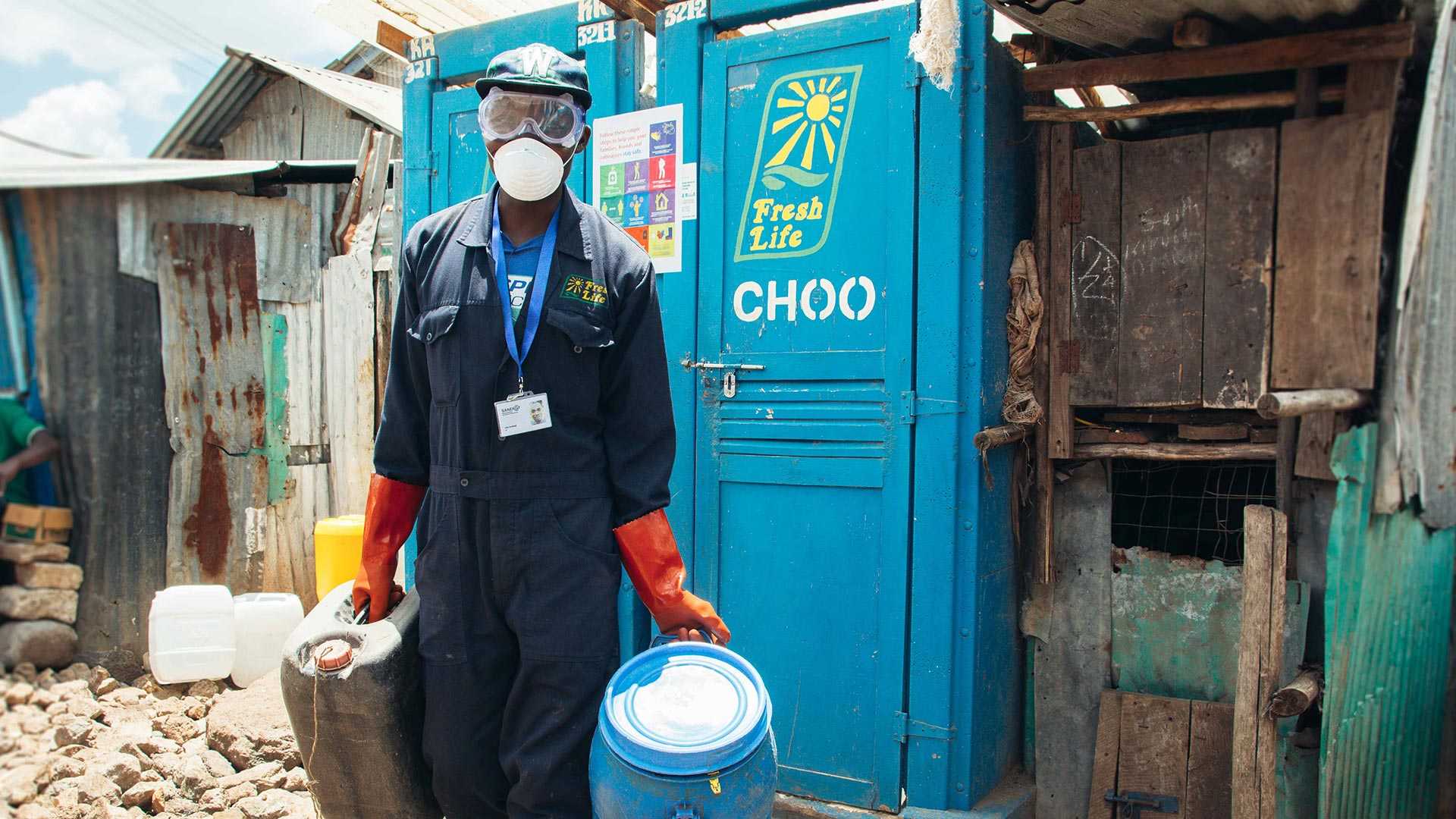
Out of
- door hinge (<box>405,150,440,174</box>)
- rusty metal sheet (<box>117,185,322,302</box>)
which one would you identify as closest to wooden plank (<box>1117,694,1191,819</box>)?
rusty metal sheet (<box>117,185,322,302</box>)

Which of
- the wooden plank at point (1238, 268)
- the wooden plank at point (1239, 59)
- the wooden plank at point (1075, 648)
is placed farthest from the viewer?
the wooden plank at point (1075, 648)

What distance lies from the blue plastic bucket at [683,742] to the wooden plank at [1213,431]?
1.79 meters

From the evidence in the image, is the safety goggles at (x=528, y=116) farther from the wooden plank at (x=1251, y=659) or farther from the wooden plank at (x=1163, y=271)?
the wooden plank at (x=1251, y=659)

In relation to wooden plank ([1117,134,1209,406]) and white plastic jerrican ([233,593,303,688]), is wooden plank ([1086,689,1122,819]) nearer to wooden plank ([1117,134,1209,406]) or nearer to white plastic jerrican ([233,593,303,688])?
wooden plank ([1117,134,1209,406])

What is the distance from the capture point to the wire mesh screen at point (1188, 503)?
11.3 feet

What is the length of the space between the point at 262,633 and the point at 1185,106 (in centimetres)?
383

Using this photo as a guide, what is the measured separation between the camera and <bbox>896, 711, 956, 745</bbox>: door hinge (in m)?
3.31

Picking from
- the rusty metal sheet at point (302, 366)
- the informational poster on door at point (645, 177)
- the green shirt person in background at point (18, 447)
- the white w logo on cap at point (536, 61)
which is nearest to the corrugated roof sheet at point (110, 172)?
the green shirt person in background at point (18, 447)

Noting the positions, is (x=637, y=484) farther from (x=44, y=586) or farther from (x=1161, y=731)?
(x=1161, y=731)

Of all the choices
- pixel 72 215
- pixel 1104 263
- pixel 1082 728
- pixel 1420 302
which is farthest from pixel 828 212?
pixel 72 215

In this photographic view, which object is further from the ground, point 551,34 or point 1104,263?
point 551,34

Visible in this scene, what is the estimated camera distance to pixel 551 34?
13.1ft

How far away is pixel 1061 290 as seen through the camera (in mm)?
3434

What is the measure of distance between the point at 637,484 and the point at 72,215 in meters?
1.56
